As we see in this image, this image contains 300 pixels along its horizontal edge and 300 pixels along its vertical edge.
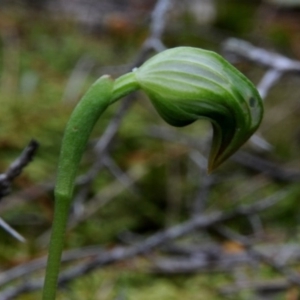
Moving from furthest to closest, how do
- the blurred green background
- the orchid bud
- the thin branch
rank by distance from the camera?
the blurred green background < the thin branch < the orchid bud

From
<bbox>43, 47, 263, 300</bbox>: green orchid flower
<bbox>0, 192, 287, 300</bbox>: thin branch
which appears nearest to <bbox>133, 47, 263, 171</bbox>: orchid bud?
<bbox>43, 47, 263, 300</bbox>: green orchid flower

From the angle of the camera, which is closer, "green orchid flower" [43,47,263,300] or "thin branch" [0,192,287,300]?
"green orchid flower" [43,47,263,300]

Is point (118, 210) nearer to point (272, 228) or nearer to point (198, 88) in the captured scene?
point (272, 228)

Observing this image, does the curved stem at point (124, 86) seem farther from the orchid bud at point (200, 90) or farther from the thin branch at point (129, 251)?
the thin branch at point (129, 251)

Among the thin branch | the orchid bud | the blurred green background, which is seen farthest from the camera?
the blurred green background

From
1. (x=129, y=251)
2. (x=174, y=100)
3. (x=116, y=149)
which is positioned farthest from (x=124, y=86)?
(x=116, y=149)

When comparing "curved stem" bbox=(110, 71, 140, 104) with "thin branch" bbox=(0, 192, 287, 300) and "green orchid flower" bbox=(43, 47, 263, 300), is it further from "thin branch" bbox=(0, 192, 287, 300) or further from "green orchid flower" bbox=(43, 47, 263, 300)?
"thin branch" bbox=(0, 192, 287, 300)

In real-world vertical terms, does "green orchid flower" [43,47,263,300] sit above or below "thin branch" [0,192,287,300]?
above

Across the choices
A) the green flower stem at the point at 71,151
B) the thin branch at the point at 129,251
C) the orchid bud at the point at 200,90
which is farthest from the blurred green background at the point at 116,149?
the orchid bud at the point at 200,90

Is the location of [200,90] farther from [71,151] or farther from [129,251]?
[129,251]
